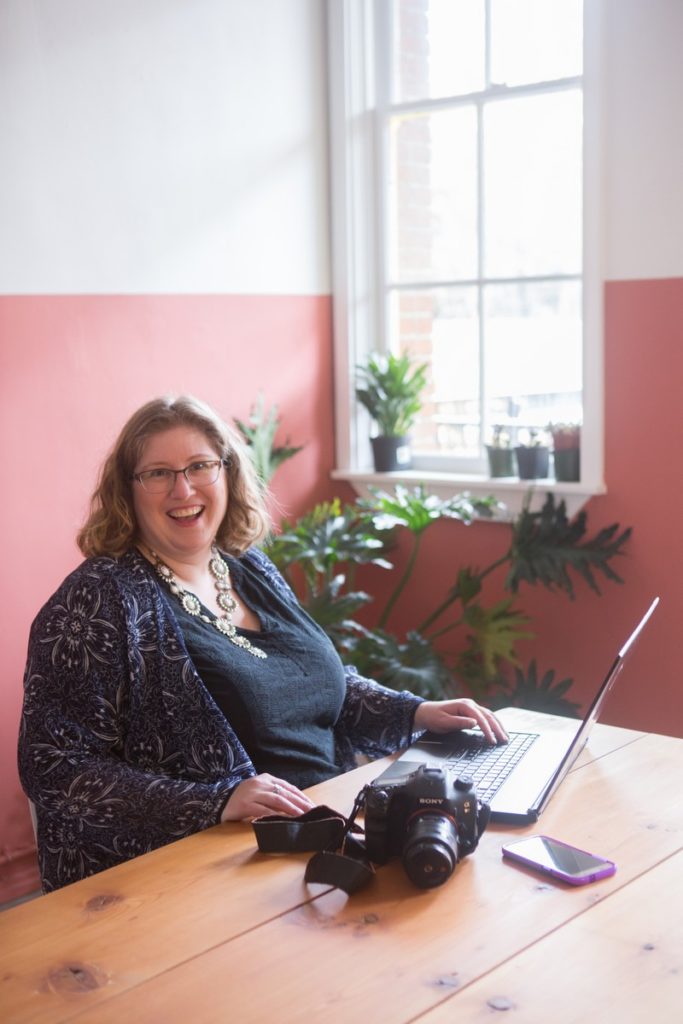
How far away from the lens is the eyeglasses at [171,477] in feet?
7.20

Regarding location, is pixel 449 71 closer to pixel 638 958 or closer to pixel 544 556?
pixel 544 556

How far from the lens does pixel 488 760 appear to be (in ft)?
6.62

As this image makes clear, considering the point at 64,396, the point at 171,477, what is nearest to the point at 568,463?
the point at 64,396

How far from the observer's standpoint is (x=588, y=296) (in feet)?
11.3

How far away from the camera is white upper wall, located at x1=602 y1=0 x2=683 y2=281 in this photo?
126 inches

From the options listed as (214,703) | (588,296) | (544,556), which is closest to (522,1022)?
(214,703)

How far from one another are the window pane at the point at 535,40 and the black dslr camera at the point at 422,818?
8.60 feet

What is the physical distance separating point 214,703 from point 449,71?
2641mm

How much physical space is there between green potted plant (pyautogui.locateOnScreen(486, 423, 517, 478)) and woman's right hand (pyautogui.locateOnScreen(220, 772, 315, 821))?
210cm

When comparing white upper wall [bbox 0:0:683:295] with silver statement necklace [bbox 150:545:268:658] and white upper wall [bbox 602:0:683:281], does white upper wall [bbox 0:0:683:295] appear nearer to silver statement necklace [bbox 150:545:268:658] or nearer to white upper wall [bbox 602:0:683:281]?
white upper wall [bbox 602:0:683:281]

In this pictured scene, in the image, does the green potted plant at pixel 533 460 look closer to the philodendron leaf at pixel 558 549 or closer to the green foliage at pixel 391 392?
the philodendron leaf at pixel 558 549

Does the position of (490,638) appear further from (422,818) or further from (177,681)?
(422,818)

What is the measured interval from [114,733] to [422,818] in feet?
2.03

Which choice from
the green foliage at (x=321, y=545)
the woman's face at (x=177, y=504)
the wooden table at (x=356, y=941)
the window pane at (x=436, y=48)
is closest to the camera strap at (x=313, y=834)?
the wooden table at (x=356, y=941)
